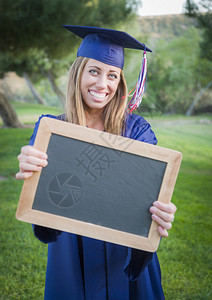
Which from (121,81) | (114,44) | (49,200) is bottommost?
(49,200)

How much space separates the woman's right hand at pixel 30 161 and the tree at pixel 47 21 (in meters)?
6.29

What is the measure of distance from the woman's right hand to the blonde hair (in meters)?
0.47

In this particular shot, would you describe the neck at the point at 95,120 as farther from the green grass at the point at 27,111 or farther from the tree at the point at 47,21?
the green grass at the point at 27,111

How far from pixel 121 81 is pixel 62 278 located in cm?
114

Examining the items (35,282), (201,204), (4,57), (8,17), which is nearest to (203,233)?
(201,204)

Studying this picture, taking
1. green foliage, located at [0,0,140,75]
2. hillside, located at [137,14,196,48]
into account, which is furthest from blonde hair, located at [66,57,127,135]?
hillside, located at [137,14,196,48]

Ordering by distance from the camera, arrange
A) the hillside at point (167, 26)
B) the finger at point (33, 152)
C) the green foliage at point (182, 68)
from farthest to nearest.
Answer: the hillside at point (167, 26)
the green foliage at point (182, 68)
the finger at point (33, 152)

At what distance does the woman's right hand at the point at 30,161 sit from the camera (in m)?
1.09

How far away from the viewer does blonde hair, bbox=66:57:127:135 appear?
5.03ft

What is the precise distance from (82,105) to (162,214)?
0.74 meters

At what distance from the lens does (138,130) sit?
1535 mm

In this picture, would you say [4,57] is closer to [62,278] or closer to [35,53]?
[35,53]

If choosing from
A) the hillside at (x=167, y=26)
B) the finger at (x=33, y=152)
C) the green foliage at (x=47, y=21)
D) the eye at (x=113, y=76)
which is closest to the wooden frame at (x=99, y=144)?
the finger at (x=33, y=152)

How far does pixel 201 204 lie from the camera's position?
16.6 ft
